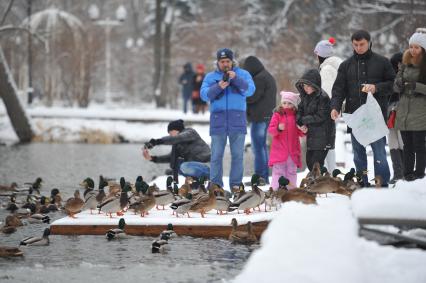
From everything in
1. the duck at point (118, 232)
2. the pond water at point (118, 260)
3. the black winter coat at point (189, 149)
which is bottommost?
the pond water at point (118, 260)

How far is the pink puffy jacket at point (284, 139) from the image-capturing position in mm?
13031

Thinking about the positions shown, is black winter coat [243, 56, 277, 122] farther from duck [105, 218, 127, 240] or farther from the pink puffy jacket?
duck [105, 218, 127, 240]

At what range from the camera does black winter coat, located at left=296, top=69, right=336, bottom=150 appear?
41.4 feet

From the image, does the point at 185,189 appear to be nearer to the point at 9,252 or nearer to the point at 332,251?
the point at 9,252

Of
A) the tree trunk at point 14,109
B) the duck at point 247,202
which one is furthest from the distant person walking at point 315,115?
the tree trunk at point 14,109

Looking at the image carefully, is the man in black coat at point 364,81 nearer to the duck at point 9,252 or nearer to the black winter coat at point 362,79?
the black winter coat at point 362,79

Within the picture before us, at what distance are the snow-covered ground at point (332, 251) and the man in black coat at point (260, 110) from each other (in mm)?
7136

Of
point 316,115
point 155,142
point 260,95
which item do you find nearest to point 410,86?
point 316,115

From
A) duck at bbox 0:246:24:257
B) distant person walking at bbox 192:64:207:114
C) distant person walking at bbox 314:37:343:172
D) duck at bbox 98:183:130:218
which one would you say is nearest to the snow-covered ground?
duck at bbox 0:246:24:257

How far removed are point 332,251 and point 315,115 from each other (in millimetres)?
6065

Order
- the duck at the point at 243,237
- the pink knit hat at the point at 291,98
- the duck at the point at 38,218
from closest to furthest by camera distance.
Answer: the duck at the point at 243,237
the duck at the point at 38,218
the pink knit hat at the point at 291,98

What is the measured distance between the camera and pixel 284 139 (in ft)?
42.8

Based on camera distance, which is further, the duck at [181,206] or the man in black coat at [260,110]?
the man in black coat at [260,110]

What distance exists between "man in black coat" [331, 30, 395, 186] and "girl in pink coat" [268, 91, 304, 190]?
0.83 metres
